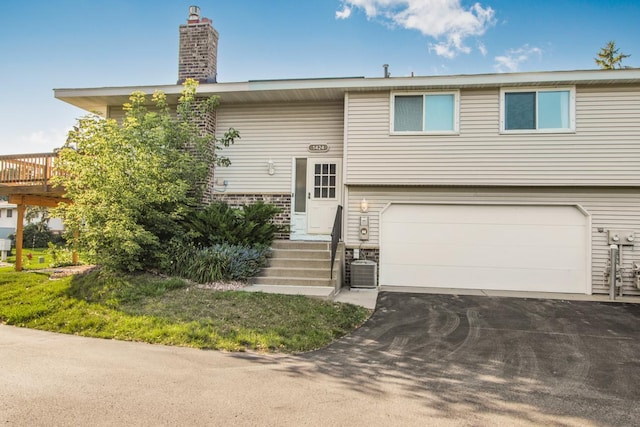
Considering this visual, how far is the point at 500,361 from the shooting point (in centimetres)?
455

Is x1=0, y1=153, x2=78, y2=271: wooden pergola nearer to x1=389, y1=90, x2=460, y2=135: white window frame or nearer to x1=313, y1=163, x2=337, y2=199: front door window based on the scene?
x1=313, y1=163, x2=337, y2=199: front door window

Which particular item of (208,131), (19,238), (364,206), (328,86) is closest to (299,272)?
(364,206)

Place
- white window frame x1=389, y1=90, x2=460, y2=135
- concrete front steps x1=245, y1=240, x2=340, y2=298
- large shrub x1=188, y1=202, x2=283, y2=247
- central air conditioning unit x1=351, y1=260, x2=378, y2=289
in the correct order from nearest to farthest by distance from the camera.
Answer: concrete front steps x1=245, y1=240, x2=340, y2=298 → large shrub x1=188, y1=202, x2=283, y2=247 → central air conditioning unit x1=351, y1=260, x2=378, y2=289 → white window frame x1=389, y1=90, x2=460, y2=135

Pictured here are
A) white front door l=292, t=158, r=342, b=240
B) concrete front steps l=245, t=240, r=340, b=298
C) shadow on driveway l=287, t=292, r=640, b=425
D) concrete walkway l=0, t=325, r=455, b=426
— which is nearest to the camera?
concrete walkway l=0, t=325, r=455, b=426

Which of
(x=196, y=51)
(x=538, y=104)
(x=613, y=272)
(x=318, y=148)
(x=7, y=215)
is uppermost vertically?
(x=196, y=51)

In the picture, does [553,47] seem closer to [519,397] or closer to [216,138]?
[216,138]

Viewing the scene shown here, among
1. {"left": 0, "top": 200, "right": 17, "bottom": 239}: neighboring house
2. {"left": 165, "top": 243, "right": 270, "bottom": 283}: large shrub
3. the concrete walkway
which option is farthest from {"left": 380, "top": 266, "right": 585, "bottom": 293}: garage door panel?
{"left": 0, "top": 200, "right": 17, "bottom": 239}: neighboring house

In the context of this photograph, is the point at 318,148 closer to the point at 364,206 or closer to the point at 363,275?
the point at 364,206

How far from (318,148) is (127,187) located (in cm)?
471

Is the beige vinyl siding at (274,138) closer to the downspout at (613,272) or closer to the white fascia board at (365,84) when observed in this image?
the white fascia board at (365,84)

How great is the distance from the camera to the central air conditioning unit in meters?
9.00

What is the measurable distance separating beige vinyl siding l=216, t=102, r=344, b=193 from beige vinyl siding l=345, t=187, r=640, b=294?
67.6 inches

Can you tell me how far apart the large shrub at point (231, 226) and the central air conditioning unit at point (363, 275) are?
2.08 metres

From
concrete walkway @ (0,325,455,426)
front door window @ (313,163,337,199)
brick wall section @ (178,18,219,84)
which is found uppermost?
brick wall section @ (178,18,219,84)
